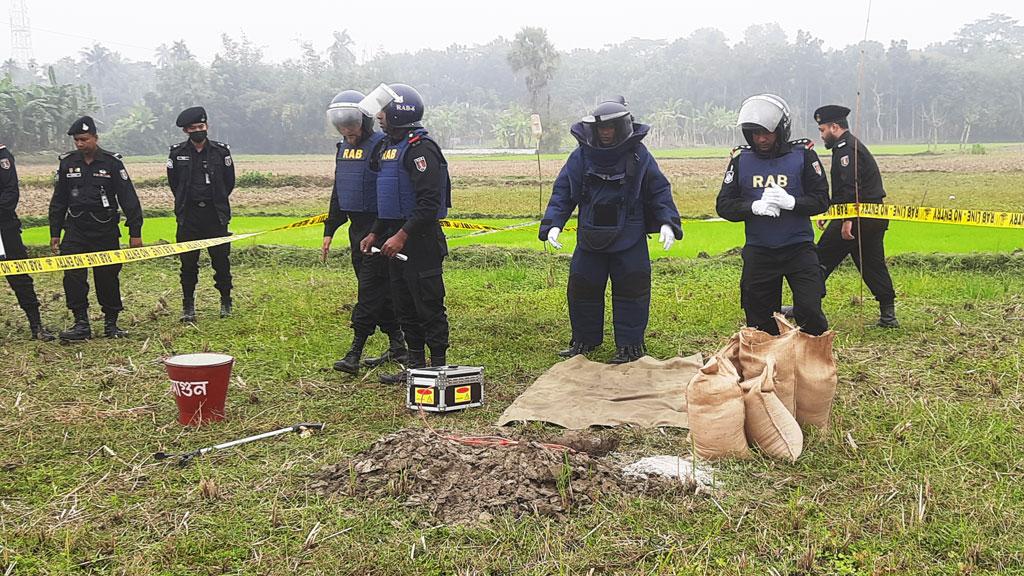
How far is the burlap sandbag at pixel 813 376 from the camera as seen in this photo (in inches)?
207

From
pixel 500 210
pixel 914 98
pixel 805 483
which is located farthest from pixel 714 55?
pixel 805 483

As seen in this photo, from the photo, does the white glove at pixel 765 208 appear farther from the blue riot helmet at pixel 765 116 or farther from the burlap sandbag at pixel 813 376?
the burlap sandbag at pixel 813 376

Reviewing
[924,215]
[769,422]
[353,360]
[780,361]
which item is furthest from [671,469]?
[924,215]

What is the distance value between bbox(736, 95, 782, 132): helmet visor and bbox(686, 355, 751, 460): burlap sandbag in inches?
85.4

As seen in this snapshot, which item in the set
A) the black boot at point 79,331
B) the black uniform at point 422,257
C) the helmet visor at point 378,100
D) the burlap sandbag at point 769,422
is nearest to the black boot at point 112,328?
the black boot at point 79,331

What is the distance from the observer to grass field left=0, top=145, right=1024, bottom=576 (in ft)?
12.7

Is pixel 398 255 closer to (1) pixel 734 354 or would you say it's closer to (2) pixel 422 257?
(2) pixel 422 257

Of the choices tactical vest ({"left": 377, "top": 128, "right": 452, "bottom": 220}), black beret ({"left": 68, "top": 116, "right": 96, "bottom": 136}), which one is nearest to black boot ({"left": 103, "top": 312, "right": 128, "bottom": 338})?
black beret ({"left": 68, "top": 116, "right": 96, "bottom": 136})

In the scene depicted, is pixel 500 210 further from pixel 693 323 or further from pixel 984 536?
pixel 984 536

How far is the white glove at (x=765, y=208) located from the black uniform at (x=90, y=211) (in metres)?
5.41

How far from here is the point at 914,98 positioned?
291 feet

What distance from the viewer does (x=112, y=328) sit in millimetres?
8641

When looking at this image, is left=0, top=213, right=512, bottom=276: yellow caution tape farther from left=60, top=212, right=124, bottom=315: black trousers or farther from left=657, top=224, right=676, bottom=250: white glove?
left=657, top=224, right=676, bottom=250: white glove

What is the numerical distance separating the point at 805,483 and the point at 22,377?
572 centimetres
